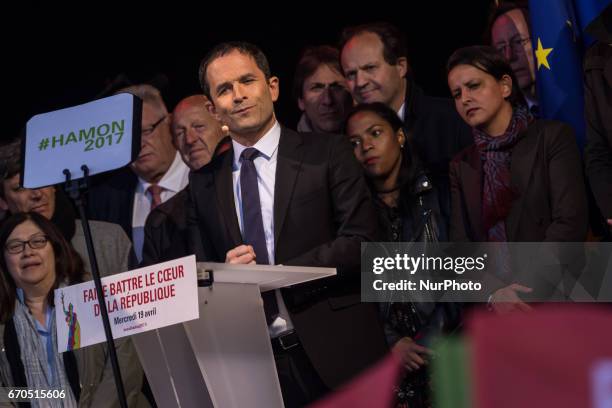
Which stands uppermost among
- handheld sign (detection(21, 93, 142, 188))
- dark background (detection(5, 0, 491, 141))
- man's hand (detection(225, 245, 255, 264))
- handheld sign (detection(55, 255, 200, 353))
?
dark background (detection(5, 0, 491, 141))

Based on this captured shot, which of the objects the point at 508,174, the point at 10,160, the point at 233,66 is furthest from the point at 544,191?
the point at 10,160

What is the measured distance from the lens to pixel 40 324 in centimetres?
360

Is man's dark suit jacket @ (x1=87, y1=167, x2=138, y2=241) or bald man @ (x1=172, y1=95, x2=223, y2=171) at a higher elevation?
bald man @ (x1=172, y1=95, x2=223, y2=171)

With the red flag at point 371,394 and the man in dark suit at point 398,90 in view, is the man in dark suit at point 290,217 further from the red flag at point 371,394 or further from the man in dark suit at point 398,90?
the red flag at point 371,394

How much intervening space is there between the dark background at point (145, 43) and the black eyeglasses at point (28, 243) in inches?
44.1

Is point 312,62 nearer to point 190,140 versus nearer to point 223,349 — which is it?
point 190,140

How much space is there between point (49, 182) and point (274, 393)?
0.90 m

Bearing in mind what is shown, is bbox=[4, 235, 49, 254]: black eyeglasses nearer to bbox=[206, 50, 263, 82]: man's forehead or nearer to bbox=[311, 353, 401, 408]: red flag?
bbox=[206, 50, 263, 82]: man's forehead

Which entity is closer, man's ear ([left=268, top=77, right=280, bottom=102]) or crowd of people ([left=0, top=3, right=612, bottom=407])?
crowd of people ([left=0, top=3, right=612, bottom=407])

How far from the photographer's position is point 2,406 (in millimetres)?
3379

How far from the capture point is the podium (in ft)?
7.47

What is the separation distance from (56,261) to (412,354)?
4.98ft

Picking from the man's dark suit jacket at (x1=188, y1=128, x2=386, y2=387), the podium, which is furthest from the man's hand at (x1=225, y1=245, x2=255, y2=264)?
the man's dark suit jacket at (x1=188, y1=128, x2=386, y2=387)

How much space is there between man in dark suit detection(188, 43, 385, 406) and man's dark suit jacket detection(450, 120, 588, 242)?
62cm
